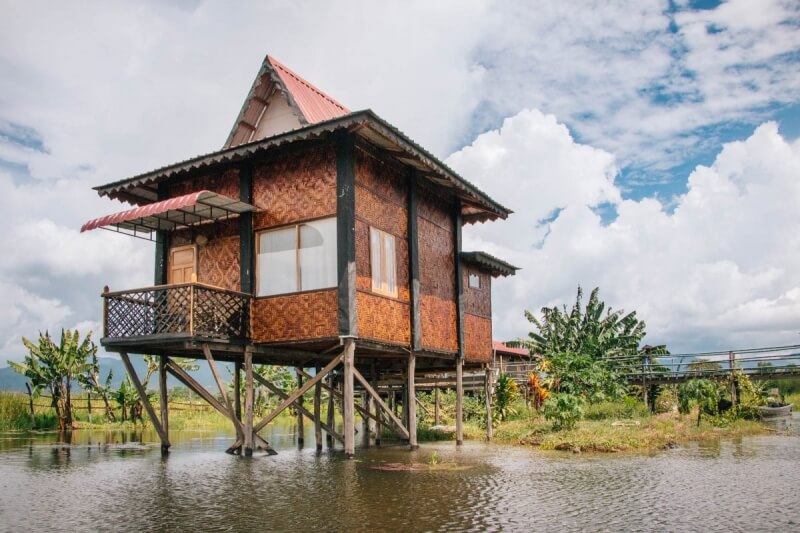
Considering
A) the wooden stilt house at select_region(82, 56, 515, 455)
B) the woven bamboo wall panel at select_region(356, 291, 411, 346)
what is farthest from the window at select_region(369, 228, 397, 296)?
the woven bamboo wall panel at select_region(356, 291, 411, 346)

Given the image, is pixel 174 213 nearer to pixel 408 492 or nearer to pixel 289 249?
pixel 289 249

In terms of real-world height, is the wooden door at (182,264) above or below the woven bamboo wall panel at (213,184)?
below

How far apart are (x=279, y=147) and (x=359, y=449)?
26.4 ft

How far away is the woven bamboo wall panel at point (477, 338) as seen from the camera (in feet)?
65.3

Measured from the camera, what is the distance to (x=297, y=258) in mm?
14852

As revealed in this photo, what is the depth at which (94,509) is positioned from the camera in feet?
29.3

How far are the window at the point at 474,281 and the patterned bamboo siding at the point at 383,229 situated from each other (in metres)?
4.17

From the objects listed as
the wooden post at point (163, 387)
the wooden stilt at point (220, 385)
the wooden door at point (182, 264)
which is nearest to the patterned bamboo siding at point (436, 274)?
the wooden stilt at point (220, 385)

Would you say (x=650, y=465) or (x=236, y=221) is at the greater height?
(x=236, y=221)

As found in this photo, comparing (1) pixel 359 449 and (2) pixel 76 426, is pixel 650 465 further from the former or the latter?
(2) pixel 76 426

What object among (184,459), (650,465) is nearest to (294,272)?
(184,459)

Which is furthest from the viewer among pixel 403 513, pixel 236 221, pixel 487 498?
pixel 236 221

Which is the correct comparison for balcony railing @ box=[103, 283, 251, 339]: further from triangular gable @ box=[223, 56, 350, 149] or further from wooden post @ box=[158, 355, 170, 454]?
triangular gable @ box=[223, 56, 350, 149]

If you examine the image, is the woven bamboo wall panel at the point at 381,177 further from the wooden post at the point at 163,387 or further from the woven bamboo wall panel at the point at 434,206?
the wooden post at the point at 163,387
